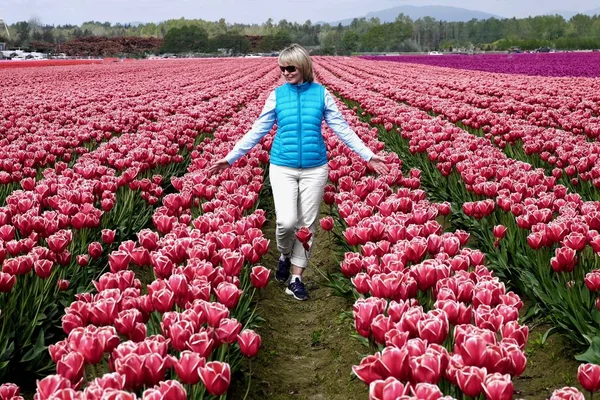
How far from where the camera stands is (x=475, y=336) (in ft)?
7.57

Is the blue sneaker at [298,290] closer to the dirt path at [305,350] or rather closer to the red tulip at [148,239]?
the dirt path at [305,350]

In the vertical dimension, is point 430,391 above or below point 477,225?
above

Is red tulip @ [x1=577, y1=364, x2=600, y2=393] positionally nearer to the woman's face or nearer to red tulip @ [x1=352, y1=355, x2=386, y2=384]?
red tulip @ [x1=352, y1=355, x2=386, y2=384]

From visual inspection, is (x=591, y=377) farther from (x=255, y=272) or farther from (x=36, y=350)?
(x=36, y=350)

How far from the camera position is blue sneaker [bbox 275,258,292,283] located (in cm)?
557

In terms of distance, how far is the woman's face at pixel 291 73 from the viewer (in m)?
4.94

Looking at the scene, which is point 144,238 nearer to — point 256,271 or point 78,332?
point 256,271

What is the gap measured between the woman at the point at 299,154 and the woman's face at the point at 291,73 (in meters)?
0.01

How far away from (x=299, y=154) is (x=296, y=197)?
367 mm

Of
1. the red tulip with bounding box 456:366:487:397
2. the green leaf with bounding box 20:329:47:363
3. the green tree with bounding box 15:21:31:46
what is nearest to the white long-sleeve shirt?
the green leaf with bounding box 20:329:47:363

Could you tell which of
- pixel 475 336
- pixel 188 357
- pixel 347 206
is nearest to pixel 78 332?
pixel 188 357

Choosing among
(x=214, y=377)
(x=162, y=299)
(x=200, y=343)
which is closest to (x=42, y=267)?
(x=162, y=299)

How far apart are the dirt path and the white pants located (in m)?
0.40

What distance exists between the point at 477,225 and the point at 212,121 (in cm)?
721
